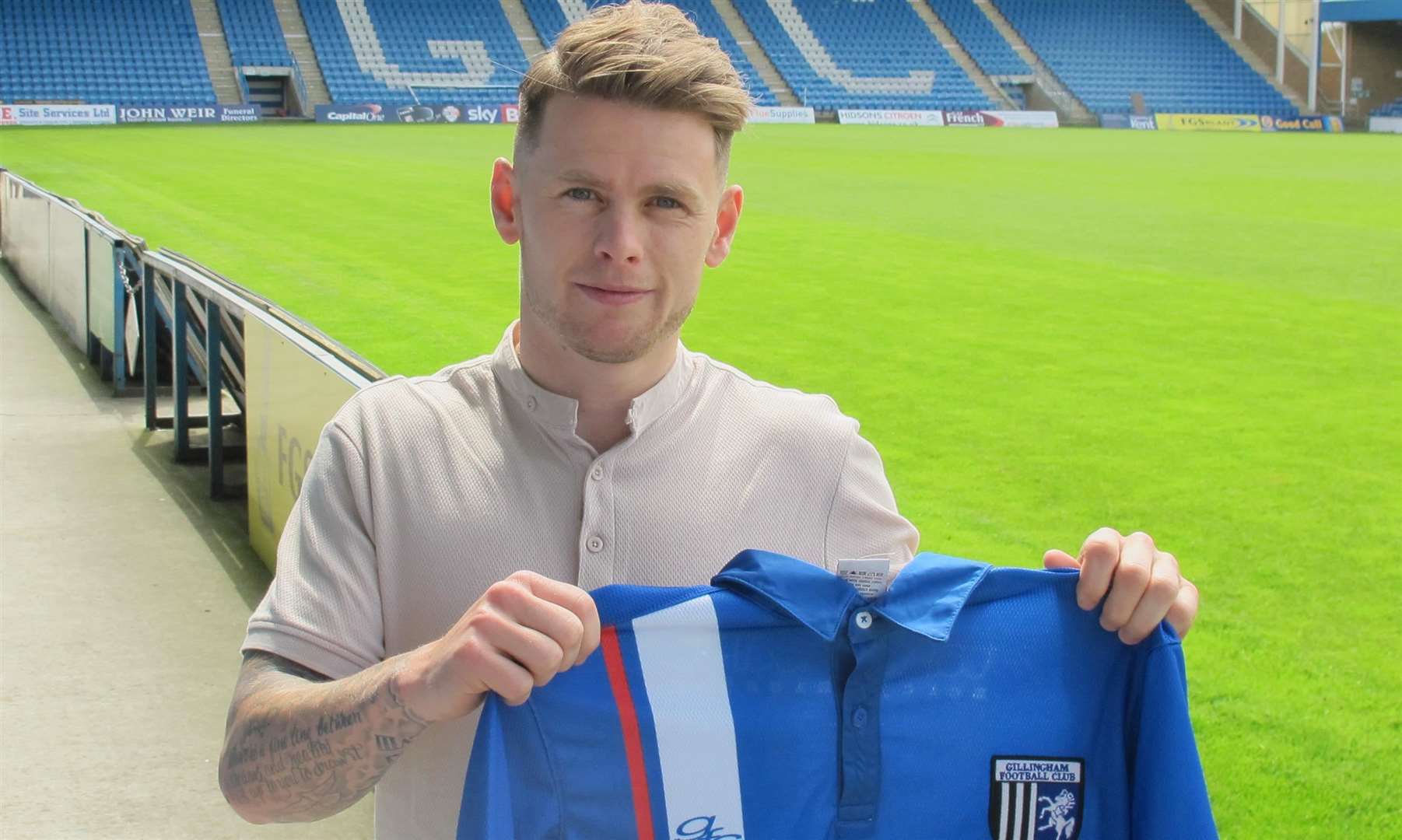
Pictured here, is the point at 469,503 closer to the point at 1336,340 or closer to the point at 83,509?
the point at 83,509

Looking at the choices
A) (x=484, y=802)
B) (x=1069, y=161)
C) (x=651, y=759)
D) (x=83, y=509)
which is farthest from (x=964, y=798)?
(x=1069, y=161)

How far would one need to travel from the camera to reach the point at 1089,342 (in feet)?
35.0

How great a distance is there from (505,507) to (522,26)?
53779 millimetres

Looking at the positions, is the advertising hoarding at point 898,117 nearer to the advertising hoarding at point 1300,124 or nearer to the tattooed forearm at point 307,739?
the advertising hoarding at point 1300,124

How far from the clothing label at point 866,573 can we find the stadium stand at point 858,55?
49.6 meters

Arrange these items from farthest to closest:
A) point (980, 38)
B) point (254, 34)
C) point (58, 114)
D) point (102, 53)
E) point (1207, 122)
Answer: point (980, 38)
point (1207, 122)
point (254, 34)
point (102, 53)
point (58, 114)

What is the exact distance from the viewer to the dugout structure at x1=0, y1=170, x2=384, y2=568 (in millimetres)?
5422

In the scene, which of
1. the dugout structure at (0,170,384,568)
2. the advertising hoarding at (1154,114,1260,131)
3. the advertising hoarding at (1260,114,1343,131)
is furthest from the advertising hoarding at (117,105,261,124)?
the advertising hoarding at (1260,114,1343,131)

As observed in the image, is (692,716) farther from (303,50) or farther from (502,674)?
(303,50)

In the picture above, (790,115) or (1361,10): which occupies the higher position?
(1361,10)

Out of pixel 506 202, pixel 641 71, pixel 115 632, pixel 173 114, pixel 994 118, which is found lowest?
pixel 115 632

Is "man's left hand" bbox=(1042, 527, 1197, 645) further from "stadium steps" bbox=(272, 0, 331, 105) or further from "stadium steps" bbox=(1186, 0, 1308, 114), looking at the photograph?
"stadium steps" bbox=(1186, 0, 1308, 114)

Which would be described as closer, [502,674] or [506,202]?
[502,674]

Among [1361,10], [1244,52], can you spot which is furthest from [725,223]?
[1244,52]
